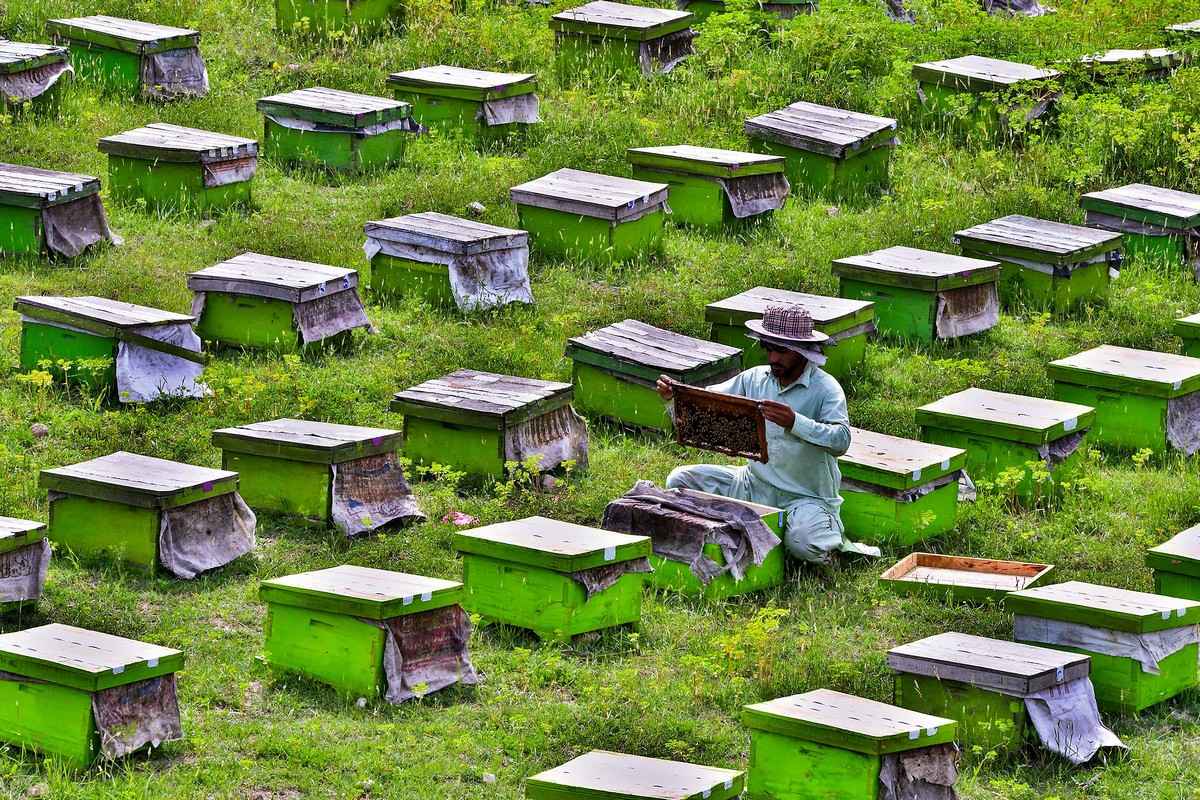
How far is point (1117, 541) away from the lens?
7898 mm

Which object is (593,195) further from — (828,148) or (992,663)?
(992,663)

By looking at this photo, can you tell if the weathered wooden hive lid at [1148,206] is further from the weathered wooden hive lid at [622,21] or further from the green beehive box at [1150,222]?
the weathered wooden hive lid at [622,21]

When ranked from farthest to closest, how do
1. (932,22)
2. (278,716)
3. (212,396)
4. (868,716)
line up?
(932,22)
(212,396)
(278,716)
(868,716)

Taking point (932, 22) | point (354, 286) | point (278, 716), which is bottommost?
point (278, 716)

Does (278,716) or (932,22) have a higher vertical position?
(932,22)

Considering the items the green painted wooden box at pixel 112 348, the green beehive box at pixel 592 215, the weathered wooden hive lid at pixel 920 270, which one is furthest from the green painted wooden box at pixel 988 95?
the green painted wooden box at pixel 112 348

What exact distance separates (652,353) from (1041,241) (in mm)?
3105

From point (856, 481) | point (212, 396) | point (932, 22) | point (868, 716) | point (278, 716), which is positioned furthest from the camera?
point (932, 22)

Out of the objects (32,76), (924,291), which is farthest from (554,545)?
(32,76)

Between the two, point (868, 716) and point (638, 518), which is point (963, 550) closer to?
point (638, 518)

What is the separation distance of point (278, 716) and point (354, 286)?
393 centimetres

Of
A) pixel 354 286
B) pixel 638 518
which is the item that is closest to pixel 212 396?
pixel 354 286

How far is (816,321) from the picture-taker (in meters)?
9.06

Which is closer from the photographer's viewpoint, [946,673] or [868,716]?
[868,716]
